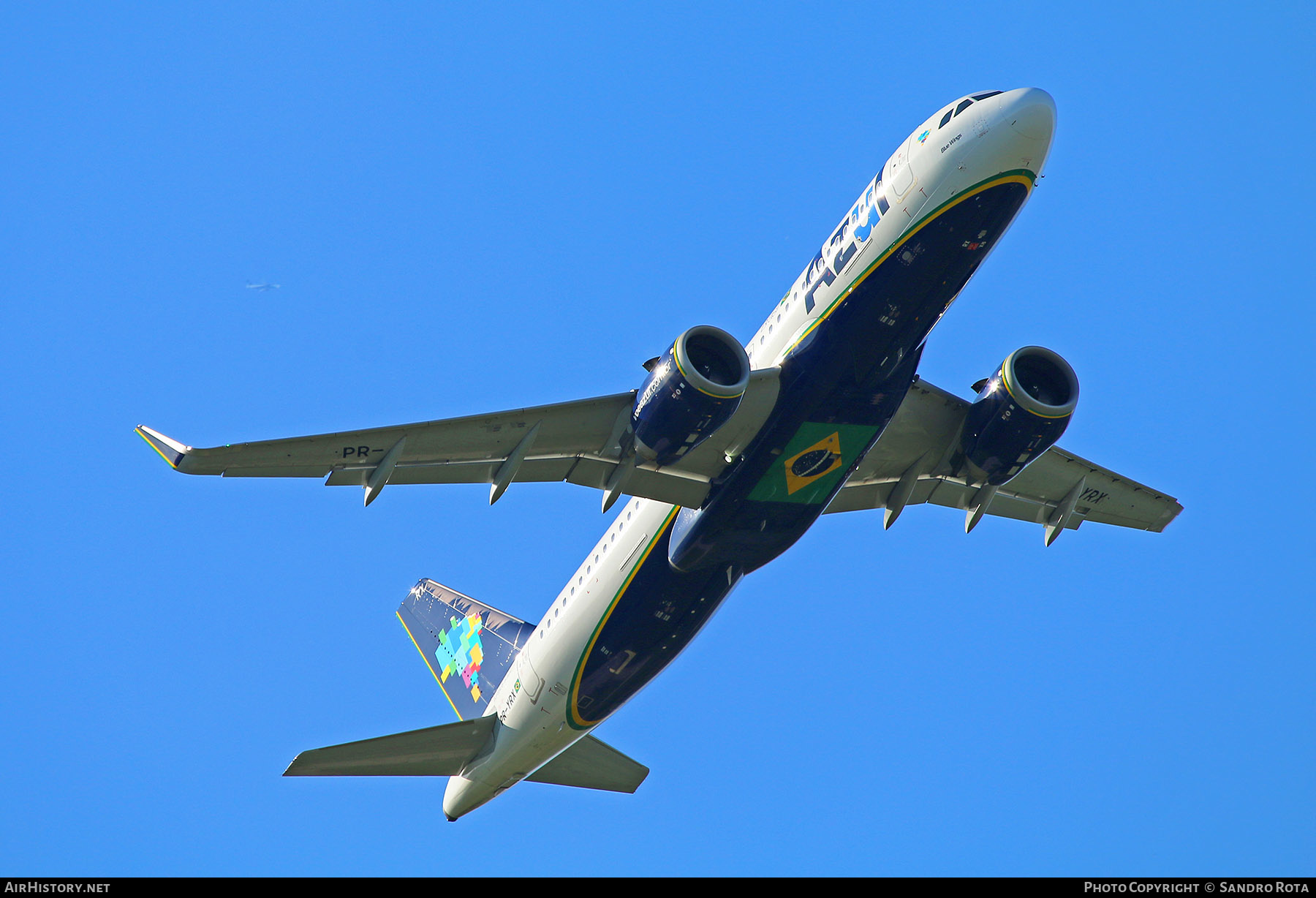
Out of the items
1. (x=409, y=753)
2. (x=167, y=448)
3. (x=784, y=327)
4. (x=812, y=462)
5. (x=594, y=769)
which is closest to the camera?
(x=167, y=448)

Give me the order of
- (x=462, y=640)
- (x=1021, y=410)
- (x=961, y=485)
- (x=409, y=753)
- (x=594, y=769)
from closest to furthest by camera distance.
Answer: (x=1021, y=410), (x=409, y=753), (x=961, y=485), (x=594, y=769), (x=462, y=640)

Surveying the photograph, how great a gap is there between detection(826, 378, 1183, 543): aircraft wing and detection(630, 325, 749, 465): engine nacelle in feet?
16.0

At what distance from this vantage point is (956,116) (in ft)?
66.7

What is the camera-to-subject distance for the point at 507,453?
73.0ft

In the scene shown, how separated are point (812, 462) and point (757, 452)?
3.30 feet

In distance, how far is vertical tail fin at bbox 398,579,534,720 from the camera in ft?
95.0

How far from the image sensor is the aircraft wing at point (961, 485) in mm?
24750

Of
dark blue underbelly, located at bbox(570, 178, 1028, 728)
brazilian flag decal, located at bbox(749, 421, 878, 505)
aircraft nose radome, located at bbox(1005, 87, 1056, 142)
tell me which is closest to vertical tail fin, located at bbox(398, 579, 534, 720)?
dark blue underbelly, located at bbox(570, 178, 1028, 728)

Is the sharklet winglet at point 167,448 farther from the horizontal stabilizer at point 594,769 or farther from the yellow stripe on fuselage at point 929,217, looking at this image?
the horizontal stabilizer at point 594,769

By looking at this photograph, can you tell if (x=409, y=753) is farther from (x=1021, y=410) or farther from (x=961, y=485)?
(x=1021, y=410)

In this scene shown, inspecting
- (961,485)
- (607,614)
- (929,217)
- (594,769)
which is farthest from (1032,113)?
(594,769)

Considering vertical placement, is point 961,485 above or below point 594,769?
above

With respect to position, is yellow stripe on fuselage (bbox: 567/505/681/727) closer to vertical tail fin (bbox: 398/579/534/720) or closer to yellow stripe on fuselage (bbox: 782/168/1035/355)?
vertical tail fin (bbox: 398/579/534/720)

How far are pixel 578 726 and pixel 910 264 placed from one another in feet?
39.0
